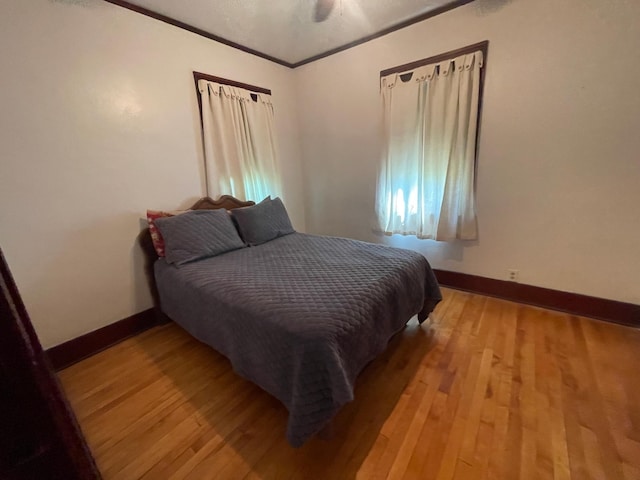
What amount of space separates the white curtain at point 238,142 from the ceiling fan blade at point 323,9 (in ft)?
3.23

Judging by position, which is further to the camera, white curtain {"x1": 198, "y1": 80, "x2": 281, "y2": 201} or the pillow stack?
white curtain {"x1": 198, "y1": 80, "x2": 281, "y2": 201}

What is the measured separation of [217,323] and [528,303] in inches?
99.5

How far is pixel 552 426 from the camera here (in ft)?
4.16

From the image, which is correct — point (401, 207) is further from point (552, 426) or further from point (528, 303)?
point (552, 426)

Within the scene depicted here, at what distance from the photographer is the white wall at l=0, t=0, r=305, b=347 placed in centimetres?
162

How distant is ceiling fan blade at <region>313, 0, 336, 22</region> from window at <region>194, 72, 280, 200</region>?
98cm

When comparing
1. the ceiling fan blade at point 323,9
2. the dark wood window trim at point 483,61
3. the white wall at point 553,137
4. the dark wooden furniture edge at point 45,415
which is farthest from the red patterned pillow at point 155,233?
the dark wood window trim at point 483,61

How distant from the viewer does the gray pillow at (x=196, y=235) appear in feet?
6.52

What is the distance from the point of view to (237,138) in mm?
2742

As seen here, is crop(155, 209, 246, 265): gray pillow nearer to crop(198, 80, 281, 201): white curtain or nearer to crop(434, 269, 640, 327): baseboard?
crop(198, 80, 281, 201): white curtain

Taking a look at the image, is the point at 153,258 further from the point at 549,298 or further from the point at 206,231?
the point at 549,298

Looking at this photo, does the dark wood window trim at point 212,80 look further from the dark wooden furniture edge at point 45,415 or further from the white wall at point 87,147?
the dark wooden furniture edge at point 45,415

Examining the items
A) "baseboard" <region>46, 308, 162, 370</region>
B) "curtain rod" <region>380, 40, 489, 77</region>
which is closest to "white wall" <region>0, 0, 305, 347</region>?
"baseboard" <region>46, 308, 162, 370</region>

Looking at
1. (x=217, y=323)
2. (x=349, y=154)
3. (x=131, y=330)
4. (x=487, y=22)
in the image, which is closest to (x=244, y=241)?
(x=217, y=323)
